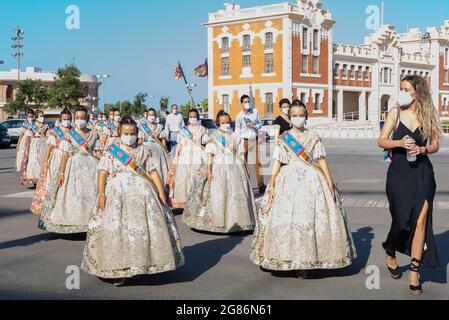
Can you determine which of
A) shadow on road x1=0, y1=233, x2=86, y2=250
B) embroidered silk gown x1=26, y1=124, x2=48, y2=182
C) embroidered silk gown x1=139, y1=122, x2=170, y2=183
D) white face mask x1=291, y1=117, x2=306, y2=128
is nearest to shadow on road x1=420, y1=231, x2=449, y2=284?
white face mask x1=291, y1=117, x2=306, y2=128

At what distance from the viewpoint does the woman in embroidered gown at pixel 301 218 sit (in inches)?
240

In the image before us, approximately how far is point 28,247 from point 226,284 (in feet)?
10.5

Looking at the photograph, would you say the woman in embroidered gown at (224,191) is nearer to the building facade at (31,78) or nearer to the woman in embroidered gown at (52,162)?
the woman in embroidered gown at (52,162)

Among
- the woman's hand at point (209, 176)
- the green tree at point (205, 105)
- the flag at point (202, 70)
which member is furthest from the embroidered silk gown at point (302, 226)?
the green tree at point (205, 105)

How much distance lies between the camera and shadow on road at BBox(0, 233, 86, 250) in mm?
8188

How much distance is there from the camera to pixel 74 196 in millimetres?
8547

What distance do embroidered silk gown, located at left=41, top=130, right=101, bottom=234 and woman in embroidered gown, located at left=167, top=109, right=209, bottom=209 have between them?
2.33 metres

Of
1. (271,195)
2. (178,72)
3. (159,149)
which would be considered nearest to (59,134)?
(159,149)

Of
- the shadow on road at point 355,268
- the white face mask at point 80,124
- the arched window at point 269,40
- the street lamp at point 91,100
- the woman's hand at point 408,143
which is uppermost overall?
the arched window at point 269,40

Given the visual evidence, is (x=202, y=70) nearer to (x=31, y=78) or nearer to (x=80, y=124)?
(x=31, y=78)

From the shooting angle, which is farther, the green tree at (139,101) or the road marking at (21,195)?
the green tree at (139,101)

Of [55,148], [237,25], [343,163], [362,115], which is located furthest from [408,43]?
[55,148]

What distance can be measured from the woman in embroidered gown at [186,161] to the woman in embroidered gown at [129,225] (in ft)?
15.3

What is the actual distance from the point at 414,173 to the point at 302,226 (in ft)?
3.88
